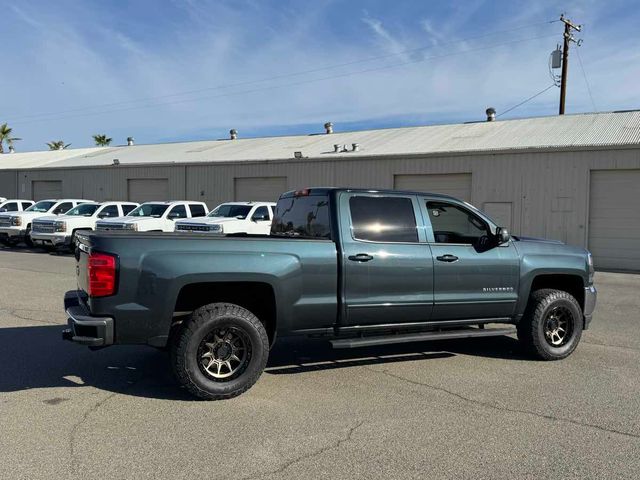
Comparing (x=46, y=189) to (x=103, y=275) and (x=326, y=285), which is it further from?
(x=326, y=285)

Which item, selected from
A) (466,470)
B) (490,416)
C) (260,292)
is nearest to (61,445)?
(260,292)

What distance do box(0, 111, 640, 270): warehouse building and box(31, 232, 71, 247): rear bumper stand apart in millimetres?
8313

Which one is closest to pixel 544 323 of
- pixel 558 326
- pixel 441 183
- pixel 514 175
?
pixel 558 326

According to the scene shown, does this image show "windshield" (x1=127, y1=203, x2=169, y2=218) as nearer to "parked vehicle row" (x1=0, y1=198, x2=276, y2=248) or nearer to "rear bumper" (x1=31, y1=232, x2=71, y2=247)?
"parked vehicle row" (x1=0, y1=198, x2=276, y2=248)

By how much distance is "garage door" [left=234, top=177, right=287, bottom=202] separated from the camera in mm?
24875

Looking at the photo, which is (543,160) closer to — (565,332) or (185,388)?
(565,332)

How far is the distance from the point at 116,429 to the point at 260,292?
5.76 ft

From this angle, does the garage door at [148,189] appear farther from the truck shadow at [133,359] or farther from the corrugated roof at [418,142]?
the truck shadow at [133,359]

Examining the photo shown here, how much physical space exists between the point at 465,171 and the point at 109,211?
12769 mm

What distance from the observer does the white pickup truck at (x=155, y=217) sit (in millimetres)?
18609

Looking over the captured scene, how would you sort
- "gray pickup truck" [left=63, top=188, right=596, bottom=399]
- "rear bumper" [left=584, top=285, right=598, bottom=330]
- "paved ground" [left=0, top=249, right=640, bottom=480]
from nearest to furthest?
"paved ground" [left=0, top=249, right=640, bottom=480], "gray pickup truck" [left=63, top=188, right=596, bottom=399], "rear bumper" [left=584, top=285, right=598, bottom=330]

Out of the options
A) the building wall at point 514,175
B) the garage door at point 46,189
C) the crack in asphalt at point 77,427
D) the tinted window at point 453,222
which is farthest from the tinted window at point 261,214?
the garage door at point 46,189

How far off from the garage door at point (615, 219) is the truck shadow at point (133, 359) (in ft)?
41.1

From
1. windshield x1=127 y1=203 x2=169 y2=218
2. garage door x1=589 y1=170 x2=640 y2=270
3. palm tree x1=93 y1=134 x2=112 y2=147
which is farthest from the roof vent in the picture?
palm tree x1=93 y1=134 x2=112 y2=147
